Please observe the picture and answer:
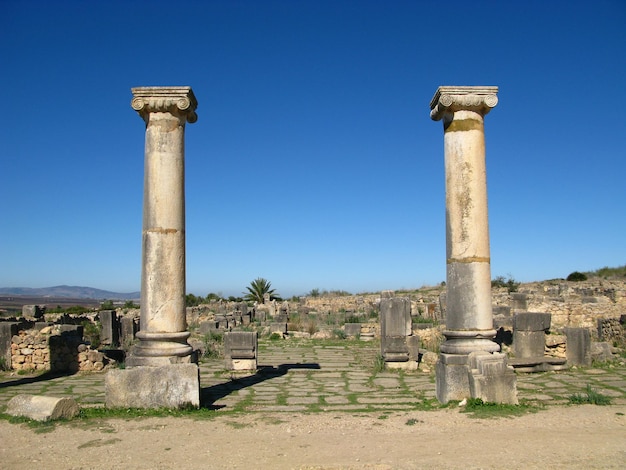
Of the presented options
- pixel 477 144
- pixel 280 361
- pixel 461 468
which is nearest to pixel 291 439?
pixel 461 468

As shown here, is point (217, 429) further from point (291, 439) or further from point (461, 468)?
point (461, 468)

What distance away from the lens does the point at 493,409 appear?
695 cm

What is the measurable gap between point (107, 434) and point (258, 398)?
3037 millimetres

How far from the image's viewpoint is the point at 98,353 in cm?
1262

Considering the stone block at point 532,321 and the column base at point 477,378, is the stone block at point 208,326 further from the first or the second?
the column base at point 477,378

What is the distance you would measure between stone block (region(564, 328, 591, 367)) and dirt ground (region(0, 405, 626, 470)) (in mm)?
5038

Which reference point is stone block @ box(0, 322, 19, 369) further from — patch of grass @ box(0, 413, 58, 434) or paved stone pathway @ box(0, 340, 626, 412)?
patch of grass @ box(0, 413, 58, 434)

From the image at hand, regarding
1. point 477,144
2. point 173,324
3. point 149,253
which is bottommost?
point 173,324

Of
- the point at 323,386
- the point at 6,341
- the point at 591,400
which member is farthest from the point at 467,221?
the point at 6,341

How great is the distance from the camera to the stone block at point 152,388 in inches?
285

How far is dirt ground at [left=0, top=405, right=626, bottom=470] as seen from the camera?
4984mm

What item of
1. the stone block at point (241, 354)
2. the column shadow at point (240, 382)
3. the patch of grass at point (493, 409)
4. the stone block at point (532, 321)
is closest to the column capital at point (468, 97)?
the patch of grass at point (493, 409)

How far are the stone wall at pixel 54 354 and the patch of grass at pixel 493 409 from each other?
8.77 m

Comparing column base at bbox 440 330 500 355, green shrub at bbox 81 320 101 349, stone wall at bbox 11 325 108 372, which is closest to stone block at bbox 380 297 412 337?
column base at bbox 440 330 500 355
